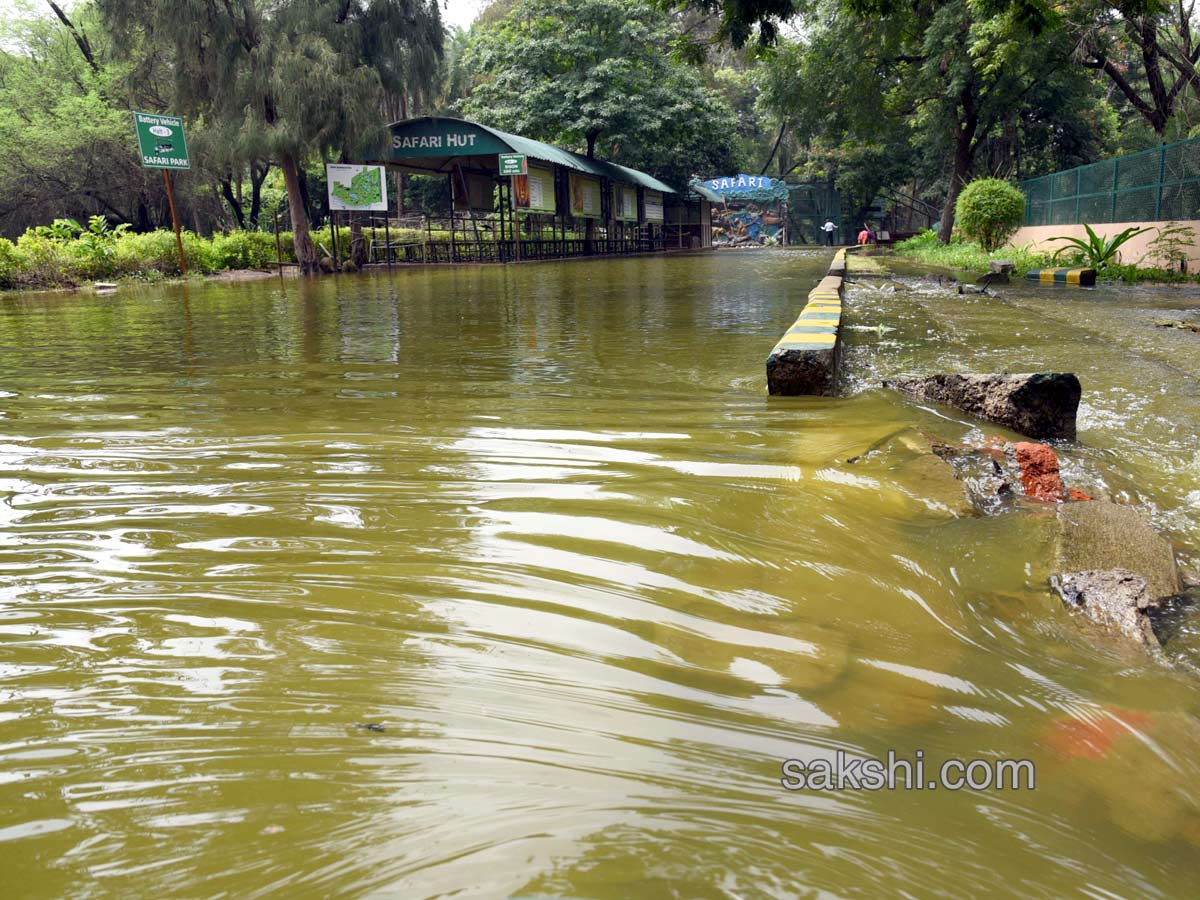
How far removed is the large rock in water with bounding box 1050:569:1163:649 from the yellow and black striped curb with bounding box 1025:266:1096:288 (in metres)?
10.9

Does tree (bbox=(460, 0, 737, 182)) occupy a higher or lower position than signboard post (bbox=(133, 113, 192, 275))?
higher

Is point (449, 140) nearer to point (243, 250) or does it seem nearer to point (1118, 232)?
point (243, 250)

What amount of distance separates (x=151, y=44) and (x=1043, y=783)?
83.3ft

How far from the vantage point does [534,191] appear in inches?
990

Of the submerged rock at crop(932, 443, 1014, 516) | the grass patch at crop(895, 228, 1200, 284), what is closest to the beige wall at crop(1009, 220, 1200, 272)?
the grass patch at crop(895, 228, 1200, 284)

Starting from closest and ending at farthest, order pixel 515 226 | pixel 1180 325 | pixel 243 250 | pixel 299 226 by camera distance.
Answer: pixel 1180 325, pixel 299 226, pixel 243 250, pixel 515 226

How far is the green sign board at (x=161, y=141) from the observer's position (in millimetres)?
16547

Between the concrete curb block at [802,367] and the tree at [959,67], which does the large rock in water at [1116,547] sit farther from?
the tree at [959,67]

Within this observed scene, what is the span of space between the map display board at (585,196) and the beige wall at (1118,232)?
1464 centimetres

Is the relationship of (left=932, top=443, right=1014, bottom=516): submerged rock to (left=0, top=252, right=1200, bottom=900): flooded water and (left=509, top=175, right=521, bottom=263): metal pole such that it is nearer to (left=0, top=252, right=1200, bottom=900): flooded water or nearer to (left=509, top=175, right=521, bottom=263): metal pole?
(left=0, top=252, right=1200, bottom=900): flooded water

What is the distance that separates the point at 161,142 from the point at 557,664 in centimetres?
1900

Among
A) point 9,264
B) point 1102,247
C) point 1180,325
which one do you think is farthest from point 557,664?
point 9,264

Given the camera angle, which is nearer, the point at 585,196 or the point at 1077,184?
the point at 1077,184
